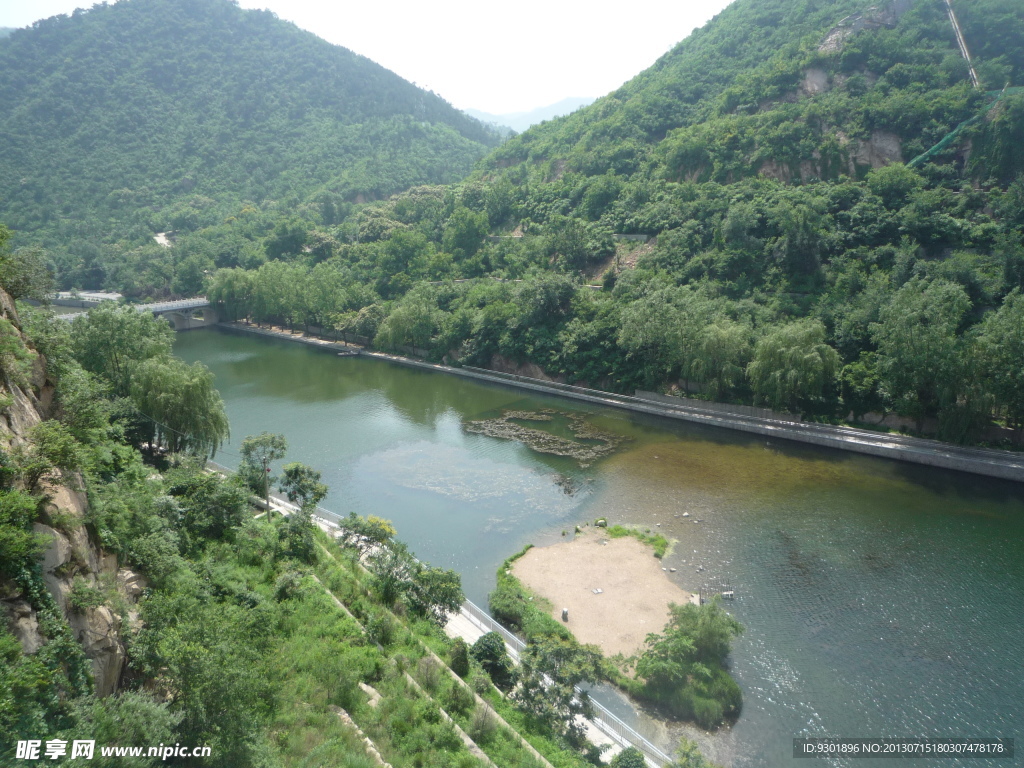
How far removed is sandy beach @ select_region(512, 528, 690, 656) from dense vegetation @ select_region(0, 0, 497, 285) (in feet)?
245

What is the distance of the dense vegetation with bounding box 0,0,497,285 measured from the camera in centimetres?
9206

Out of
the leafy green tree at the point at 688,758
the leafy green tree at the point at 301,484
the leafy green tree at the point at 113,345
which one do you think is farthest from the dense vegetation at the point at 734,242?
the leafy green tree at the point at 113,345

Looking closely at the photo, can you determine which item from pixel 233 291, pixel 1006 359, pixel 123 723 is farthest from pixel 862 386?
pixel 233 291

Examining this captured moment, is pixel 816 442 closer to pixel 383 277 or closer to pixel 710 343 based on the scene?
pixel 710 343

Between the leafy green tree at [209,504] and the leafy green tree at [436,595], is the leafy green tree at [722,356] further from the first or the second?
the leafy green tree at [209,504]

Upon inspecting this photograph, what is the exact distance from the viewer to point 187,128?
110000mm

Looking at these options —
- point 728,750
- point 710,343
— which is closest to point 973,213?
point 710,343

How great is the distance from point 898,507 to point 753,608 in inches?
450

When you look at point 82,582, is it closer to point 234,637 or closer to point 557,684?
point 234,637

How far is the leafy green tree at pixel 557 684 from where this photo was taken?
1564 cm

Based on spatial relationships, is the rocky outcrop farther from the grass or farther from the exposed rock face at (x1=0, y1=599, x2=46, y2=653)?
the grass

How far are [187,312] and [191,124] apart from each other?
60.3m

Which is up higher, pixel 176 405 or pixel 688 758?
pixel 176 405

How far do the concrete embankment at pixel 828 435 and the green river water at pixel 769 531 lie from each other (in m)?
0.75
